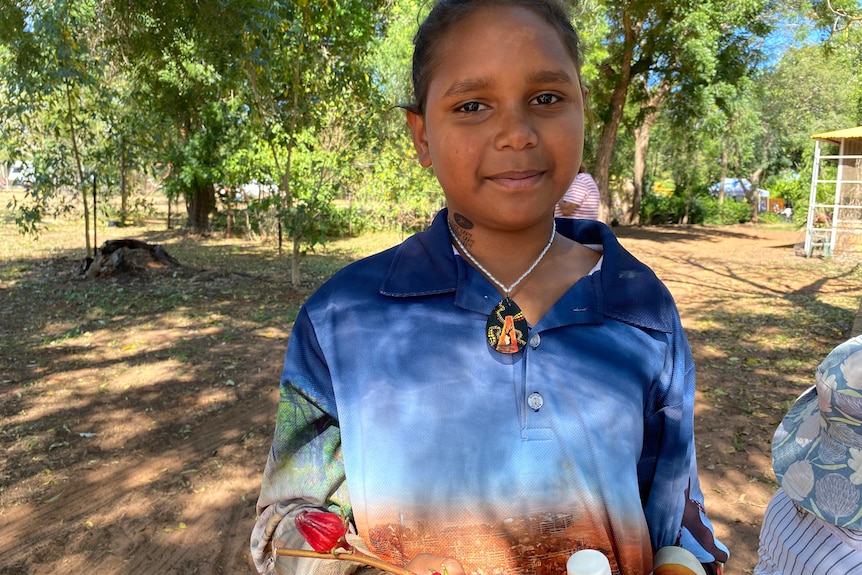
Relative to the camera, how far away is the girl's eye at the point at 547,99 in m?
1.15

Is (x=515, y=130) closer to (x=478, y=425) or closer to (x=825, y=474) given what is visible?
(x=478, y=425)

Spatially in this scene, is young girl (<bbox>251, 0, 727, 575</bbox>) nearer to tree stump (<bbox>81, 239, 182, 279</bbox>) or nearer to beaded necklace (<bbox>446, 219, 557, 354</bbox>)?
beaded necklace (<bbox>446, 219, 557, 354</bbox>)

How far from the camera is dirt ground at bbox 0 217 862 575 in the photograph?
3.07 m

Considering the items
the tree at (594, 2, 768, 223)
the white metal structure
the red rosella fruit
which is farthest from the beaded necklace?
the tree at (594, 2, 768, 223)

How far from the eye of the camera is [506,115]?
112cm

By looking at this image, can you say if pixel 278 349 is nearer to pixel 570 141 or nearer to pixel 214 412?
pixel 214 412

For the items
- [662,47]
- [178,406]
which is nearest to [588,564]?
[178,406]

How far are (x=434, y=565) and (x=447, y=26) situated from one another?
2.93 feet

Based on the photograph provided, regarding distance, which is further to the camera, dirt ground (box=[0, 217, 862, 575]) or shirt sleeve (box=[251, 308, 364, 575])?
dirt ground (box=[0, 217, 862, 575])

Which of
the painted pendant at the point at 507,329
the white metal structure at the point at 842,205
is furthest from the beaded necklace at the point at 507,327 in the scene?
the white metal structure at the point at 842,205

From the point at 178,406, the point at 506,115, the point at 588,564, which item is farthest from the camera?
the point at 178,406

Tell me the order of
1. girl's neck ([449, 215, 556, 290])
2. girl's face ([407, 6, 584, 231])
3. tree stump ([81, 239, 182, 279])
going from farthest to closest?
tree stump ([81, 239, 182, 279]), girl's neck ([449, 215, 556, 290]), girl's face ([407, 6, 584, 231])

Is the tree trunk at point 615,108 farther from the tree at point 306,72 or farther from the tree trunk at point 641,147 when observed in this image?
the tree at point 306,72

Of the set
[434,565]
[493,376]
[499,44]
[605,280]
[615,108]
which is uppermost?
[615,108]
